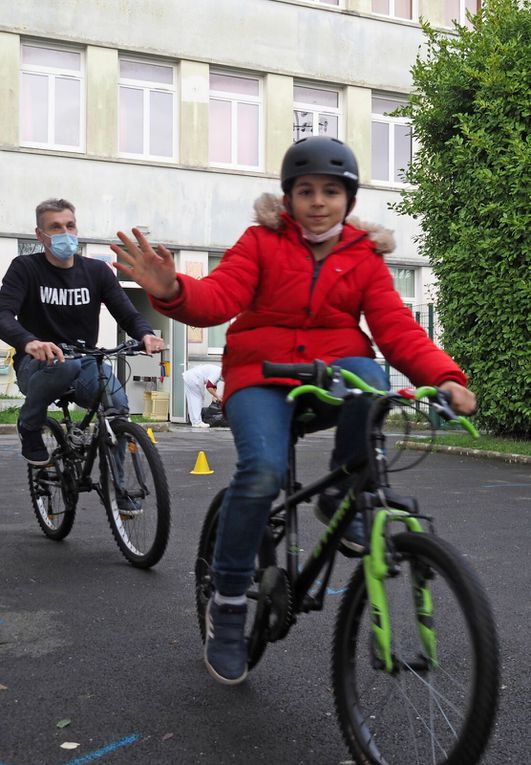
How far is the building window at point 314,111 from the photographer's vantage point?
22.4 meters

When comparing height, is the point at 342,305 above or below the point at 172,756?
above

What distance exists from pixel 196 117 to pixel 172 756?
63.9 ft

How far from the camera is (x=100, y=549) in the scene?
5.86 meters

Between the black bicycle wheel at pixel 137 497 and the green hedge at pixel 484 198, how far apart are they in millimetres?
7922

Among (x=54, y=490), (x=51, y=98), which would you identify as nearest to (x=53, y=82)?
(x=51, y=98)

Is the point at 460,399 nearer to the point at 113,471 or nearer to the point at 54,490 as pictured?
the point at 113,471

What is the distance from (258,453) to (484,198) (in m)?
10.5

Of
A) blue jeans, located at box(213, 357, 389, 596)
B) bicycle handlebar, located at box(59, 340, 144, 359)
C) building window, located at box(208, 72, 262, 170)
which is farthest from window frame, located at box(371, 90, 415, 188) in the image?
blue jeans, located at box(213, 357, 389, 596)

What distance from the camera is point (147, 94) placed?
20844 millimetres

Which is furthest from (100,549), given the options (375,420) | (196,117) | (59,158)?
(196,117)

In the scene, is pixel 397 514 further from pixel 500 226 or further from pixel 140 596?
pixel 500 226

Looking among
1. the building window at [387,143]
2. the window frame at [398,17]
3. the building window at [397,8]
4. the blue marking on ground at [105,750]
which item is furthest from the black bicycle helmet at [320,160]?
the building window at [397,8]

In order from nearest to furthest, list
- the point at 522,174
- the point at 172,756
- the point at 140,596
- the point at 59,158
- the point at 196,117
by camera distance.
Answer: the point at 172,756 < the point at 140,596 < the point at 522,174 < the point at 59,158 < the point at 196,117

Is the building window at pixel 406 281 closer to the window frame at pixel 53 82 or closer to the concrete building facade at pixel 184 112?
the concrete building facade at pixel 184 112
